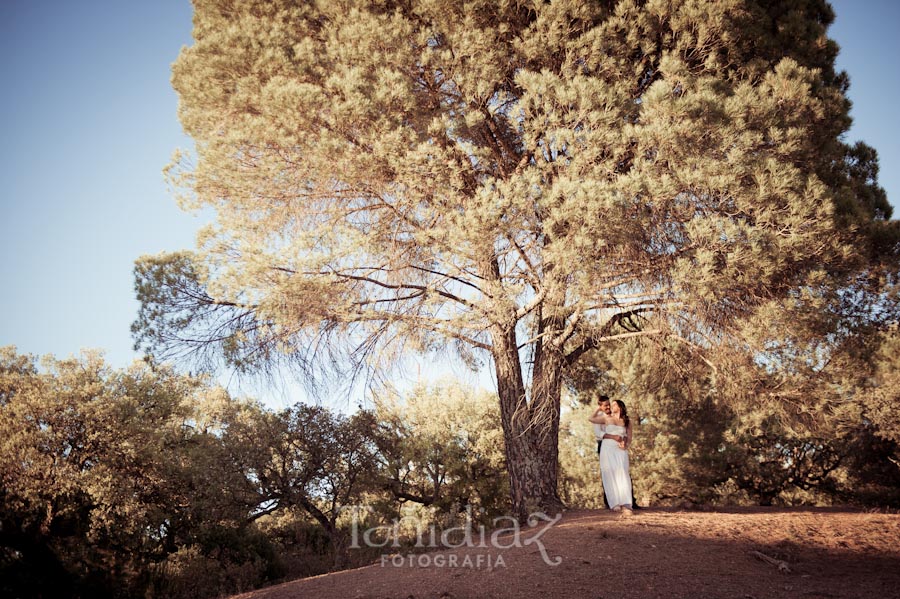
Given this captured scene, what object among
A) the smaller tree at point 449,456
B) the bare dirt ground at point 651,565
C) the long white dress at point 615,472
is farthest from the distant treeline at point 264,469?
the long white dress at point 615,472

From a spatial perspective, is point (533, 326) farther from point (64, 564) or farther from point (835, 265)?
point (64, 564)

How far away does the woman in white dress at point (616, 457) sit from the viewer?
7.01 meters

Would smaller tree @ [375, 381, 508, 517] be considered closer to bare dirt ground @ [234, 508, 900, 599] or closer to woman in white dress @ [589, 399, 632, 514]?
woman in white dress @ [589, 399, 632, 514]

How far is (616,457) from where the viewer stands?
7070 millimetres

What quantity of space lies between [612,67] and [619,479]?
5.20m

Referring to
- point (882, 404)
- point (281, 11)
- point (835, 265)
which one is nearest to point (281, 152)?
point (281, 11)

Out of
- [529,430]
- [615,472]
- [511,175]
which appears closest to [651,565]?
[615,472]

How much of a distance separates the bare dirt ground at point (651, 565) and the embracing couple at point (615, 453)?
2.54 ft

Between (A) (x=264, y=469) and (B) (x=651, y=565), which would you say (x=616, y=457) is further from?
(A) (x=264, y=469)

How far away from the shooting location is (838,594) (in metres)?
4.02

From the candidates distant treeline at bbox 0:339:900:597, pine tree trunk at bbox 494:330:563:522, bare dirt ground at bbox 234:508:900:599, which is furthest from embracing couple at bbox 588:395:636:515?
distant treeline at bbox 0:339:900:597

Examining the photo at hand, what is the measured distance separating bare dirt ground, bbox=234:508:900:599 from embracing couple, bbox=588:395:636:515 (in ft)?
2.54

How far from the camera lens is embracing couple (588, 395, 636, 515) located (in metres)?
7.01

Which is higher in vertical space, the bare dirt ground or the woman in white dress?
the woman in white dress
